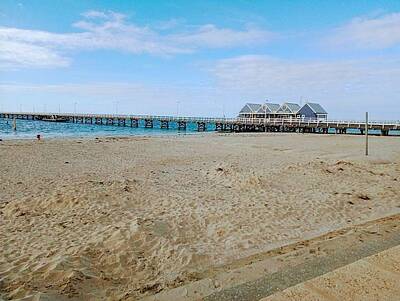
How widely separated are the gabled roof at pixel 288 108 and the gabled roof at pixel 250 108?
278 inches

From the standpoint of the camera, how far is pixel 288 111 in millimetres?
57656

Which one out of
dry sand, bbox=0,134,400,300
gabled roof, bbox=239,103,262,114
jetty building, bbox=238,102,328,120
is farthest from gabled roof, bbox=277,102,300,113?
dry sand, bbox=0,134,400,300

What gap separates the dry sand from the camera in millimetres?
4133

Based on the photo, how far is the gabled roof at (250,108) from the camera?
65900 mm

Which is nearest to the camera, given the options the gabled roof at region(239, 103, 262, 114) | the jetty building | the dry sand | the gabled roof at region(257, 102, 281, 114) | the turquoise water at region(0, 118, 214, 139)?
the dry sand

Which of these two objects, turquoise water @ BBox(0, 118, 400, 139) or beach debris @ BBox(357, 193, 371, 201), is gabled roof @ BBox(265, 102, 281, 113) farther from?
beach debris @ BBox(357, 193, 371, 201)

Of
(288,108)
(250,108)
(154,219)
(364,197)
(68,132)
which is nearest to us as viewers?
(154,219)

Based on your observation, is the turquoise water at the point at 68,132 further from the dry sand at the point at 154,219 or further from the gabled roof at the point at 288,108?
the dry sand at the point at 154,219

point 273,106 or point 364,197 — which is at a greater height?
point 273,106

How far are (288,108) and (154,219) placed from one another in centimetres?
5451

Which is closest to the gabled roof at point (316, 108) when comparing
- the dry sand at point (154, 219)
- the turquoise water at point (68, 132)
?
the turquoise water at point (68, 132)

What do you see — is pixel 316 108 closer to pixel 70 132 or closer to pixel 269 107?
pixel 269 107

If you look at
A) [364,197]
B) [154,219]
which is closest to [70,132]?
[154,219]

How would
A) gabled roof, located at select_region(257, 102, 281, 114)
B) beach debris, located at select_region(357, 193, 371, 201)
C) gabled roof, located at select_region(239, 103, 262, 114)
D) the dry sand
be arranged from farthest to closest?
gabled roof, located at select_region(239, 103, 262, 114) → gabled roof, located at select_region(257, 102, 281, 114) → beach debris, located at select_region(357, 193, 371, 201) → the dry sand
